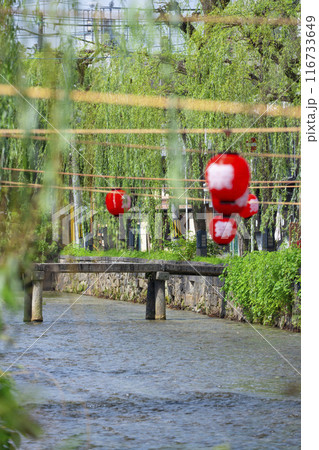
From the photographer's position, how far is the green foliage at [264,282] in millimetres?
11047

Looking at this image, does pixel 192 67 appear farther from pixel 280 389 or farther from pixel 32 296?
pixel 280 389

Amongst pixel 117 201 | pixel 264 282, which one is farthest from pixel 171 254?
pixel 117 201

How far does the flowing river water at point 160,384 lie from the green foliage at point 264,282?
34 centimetres

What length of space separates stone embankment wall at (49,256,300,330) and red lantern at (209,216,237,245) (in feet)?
13.2

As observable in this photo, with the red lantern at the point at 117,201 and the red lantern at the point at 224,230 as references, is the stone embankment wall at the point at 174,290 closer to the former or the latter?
the red lantern at the point at 117,201

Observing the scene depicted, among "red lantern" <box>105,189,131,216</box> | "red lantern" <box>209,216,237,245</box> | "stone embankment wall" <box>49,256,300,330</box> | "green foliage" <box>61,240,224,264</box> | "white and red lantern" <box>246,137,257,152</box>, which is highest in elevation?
→ "white and red lantern" <box>246,137,257,152</box>

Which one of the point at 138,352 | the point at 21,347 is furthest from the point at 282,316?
the point at 21,347

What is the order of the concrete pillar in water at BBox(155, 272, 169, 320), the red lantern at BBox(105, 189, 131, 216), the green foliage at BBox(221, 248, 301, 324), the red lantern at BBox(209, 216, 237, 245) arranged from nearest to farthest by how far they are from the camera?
the red lantern at BBox(209, 216, 237, 245)
the red lantern at BBox(105, 189, 131, 216)
the green foliage at BBox(221, 248, 301, 324)
the concrete pillar in water at BBox(155, 272, 169, 320)

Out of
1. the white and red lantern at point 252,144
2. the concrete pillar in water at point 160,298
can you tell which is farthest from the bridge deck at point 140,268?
the white and red lantern at point 252,144

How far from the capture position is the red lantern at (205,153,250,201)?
3.94 metres

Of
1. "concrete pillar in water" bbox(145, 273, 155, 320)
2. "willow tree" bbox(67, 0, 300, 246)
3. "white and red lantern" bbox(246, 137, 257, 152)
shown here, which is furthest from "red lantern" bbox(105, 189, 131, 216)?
"concrete pillar in water" bbox(145, 273, 155, 320)

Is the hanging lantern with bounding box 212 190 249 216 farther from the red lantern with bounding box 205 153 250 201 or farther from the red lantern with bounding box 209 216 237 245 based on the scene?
the red lantern with bounding box 209 216 237 245

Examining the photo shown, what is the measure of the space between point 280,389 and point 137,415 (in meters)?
1.79
